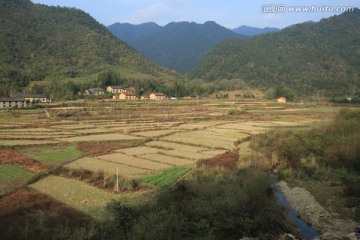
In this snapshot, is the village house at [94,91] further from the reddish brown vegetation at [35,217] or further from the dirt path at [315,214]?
the reddish brown vegetation at [35,217]

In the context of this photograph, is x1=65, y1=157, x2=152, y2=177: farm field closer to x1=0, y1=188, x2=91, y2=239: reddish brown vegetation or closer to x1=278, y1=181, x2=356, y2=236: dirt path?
x1=0, y1=188, x2=91, y2=239: reddish brown vegetation

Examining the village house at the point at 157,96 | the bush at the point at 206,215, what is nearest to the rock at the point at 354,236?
the bush at the point at 206,215

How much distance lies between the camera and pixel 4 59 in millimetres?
108438

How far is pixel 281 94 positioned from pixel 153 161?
313ft

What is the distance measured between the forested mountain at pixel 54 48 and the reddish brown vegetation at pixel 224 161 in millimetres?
70724

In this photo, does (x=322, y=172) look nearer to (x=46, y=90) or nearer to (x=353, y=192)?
(x=353, y=192)

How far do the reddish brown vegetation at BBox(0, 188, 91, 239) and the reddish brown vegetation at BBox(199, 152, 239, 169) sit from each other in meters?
11.2

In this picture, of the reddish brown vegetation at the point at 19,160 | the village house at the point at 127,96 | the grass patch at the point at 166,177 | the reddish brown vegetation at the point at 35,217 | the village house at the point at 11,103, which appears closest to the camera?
the reddish brown vegetation at the point at 35,217

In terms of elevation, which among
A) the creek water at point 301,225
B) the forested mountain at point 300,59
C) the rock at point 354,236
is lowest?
the creek water at point 301,225

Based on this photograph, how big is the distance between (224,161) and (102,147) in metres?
11.6

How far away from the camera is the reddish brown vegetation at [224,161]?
25172 millimetres

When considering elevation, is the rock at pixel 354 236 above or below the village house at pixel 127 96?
below

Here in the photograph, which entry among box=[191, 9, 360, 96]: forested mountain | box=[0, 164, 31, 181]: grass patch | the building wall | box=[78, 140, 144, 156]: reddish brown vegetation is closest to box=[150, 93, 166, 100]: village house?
the building wall

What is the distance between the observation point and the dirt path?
1678 centimetres
